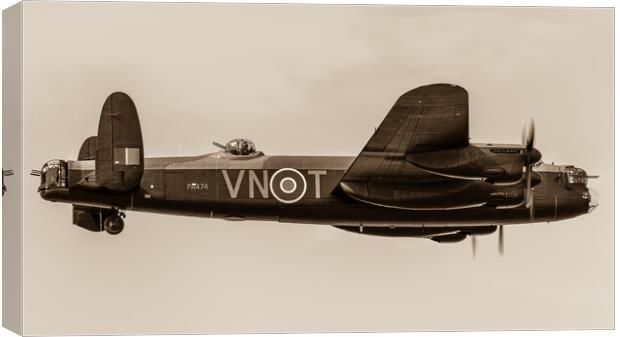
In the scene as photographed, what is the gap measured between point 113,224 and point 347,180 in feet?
14.4

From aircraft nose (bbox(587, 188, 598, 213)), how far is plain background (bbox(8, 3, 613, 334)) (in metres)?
0.17

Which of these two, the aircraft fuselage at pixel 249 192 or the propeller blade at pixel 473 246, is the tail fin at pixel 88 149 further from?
the propeller blade at pixel 473 246

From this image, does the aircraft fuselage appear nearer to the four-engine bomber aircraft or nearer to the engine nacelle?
the four-engine bomber aircraft

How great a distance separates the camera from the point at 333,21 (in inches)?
858

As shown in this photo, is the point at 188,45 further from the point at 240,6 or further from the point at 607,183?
the point at 607,183

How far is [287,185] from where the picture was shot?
2156cm

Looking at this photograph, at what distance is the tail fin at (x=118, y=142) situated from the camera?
20.0 meters

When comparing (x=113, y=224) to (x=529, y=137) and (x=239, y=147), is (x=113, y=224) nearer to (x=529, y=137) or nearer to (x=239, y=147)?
(x=239, y=147)

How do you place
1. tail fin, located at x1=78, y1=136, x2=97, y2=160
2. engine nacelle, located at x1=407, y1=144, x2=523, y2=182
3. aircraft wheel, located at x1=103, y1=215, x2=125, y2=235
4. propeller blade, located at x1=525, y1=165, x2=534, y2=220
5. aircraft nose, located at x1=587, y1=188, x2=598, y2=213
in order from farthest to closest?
aircraft nose, located at x1=587, y1=188, x2=598, y2=213, propeller blade, located at x1=525, y1=165, x2=534, y2=220, aircraft wheel, located at x1=103, y1=215, x2=125, y2=235, tail fin, located at x1=78, y1=136, x2=97, y2=160, engine nacelle, located at x1=407, y1=144, x2=523, y2=182

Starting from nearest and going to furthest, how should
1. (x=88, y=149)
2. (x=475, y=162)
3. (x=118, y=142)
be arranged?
(x=118, y=142) < (x=475, y=162) < (x=88, y=149)

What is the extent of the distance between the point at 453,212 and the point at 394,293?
1.95m

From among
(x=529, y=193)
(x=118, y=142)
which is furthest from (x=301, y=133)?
(x=529, y=193)

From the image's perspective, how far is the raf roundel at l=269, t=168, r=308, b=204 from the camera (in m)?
21.5

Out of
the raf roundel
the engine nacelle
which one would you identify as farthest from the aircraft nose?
the raf roundel
